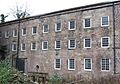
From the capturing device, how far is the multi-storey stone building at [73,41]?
107 feet

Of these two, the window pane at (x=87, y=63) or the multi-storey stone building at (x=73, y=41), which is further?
the window pane at (x=87, y=63)

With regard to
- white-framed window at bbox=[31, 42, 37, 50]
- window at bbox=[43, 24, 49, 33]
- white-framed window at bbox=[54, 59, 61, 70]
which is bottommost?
white-framed window at bbox=[54, 59, 61, 70]

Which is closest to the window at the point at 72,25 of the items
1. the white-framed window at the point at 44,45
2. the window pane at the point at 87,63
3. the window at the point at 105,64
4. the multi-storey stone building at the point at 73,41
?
the multi-storey stone building at the point at 73,41

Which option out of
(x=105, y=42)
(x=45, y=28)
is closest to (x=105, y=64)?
(x=105, y=42)

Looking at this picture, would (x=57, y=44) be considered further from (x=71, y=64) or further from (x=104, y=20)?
(x=104, y=20)

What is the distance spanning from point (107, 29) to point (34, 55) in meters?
15.1

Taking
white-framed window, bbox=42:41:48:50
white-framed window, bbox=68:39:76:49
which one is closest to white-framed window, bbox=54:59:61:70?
white-framed window, bbox=68:39:76:49

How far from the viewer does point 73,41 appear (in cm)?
3709

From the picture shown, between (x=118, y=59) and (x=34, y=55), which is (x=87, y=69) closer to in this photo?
(x=118, y=59)

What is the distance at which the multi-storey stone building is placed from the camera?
32.7 metres

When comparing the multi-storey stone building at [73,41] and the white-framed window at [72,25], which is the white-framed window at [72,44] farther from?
the white-framed window at [72,25]

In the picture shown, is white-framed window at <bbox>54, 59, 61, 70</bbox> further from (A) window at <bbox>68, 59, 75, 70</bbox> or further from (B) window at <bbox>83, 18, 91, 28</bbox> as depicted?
(B) window at <bbox>83, 18, 91, 28</bbox>

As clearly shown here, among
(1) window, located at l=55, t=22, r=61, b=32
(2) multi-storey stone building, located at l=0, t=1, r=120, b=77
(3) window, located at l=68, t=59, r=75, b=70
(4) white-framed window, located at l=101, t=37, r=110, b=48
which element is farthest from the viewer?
(1) window, located at l=55, t=22, r=61, b=32

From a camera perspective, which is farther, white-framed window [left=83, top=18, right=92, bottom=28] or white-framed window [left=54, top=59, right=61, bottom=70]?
white-framed window [left=54, top=59, right=61, bottom=70]
